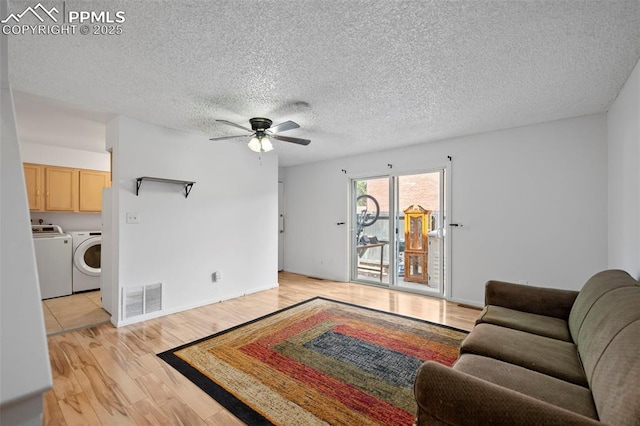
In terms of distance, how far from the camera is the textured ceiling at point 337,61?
157 cm

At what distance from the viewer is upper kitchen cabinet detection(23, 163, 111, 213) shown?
14.3 feet

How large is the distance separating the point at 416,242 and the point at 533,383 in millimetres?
3414

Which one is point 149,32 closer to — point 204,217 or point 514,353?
point 204,217

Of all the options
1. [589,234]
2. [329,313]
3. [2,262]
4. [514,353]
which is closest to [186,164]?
[329,313]

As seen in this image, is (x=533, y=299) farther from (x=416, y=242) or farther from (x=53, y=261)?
(x=53, y=261)

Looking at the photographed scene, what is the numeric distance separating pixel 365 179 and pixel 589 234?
315cm

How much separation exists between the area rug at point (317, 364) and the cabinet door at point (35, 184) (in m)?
3.79

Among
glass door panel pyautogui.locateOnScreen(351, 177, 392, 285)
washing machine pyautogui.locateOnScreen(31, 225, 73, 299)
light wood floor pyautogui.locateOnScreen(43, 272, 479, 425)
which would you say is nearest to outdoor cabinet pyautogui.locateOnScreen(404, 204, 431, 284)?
glass door panel pyautogui.locateOnScreen(351, 177, 392, 285)

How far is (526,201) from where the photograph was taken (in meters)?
3.52

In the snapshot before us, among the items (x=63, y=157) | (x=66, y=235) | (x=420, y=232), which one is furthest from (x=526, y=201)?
(x=63, y=157)

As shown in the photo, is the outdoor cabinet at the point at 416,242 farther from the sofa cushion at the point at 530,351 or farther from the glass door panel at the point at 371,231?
the sofa cushion at the point at 530,351

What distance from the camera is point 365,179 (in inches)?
207

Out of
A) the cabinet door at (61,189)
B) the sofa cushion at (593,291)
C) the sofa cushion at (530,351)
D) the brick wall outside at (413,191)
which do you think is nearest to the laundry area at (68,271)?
the cabinet door at (61,189)

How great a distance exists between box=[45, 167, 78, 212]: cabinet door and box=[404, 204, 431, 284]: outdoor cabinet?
5.64 meters
